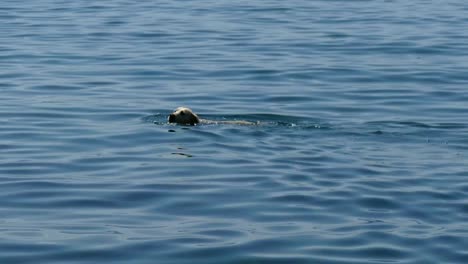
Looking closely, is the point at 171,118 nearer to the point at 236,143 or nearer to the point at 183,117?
the point at 183,117

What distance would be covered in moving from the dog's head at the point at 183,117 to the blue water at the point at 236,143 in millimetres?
149

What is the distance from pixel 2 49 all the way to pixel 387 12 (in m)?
11.4

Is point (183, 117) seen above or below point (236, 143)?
above

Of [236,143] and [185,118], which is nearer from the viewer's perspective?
[236,143]

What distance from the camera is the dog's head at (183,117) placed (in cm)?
1855

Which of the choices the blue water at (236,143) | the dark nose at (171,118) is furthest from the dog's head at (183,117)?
the blue water at (236,143)

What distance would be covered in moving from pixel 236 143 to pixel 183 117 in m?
1.42

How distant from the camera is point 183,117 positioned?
18.6 meters

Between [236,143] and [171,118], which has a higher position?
[171,118]

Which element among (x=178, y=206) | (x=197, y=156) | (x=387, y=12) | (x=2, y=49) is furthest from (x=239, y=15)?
(x=178, y=206)

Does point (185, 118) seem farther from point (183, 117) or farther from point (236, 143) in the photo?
point (236, 143)

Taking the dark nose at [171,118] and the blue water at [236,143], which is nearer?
the blue water at [236,143]

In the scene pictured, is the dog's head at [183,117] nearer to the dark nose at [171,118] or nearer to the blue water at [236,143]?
the dark nose at [171,118]

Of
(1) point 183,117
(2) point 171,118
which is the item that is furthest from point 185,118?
(2) point 171,118
